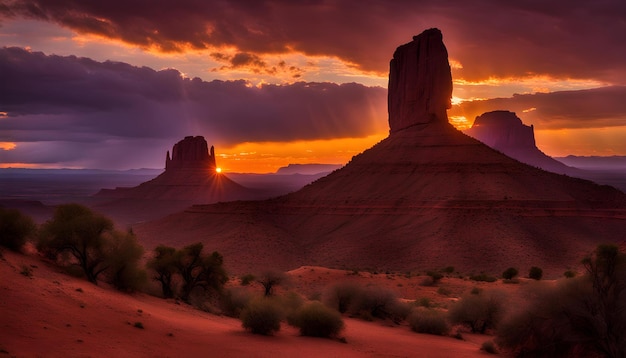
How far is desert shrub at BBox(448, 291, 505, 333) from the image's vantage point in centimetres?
3133

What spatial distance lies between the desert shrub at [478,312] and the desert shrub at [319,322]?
8863 millimetres

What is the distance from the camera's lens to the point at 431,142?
327 feet

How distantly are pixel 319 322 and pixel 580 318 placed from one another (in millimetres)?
11226

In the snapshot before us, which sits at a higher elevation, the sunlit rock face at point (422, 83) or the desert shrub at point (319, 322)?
the sunlit rock face at point (422, 83)

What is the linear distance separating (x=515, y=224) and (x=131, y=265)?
58.4 metres

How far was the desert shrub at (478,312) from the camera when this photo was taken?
103 ft

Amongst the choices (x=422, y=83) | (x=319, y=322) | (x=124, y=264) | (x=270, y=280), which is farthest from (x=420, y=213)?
(x=319, y=322)

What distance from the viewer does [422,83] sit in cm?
10794

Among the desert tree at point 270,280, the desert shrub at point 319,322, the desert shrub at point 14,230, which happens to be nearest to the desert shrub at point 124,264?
the desert shrub at point 14,230

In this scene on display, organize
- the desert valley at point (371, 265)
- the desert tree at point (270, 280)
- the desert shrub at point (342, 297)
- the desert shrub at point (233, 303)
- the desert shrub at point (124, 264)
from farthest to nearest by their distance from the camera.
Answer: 1. the desert tree at point (270, 280)
2. the desert shrub at point (342, 297)
3. the desert shrub at point (233, 303)
4. the desert shrub at point (124, 264)
5. the desert valley at point (371, 265)

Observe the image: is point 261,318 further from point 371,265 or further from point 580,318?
point 371,265

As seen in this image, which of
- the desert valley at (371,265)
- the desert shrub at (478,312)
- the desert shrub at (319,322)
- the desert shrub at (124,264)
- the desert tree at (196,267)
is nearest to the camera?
the desert valley at (371,265)

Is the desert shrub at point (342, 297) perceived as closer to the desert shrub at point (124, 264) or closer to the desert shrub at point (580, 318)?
the desert shrub at point (124, 264)

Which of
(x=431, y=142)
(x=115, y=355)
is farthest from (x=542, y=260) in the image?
(x=115, y=355)
